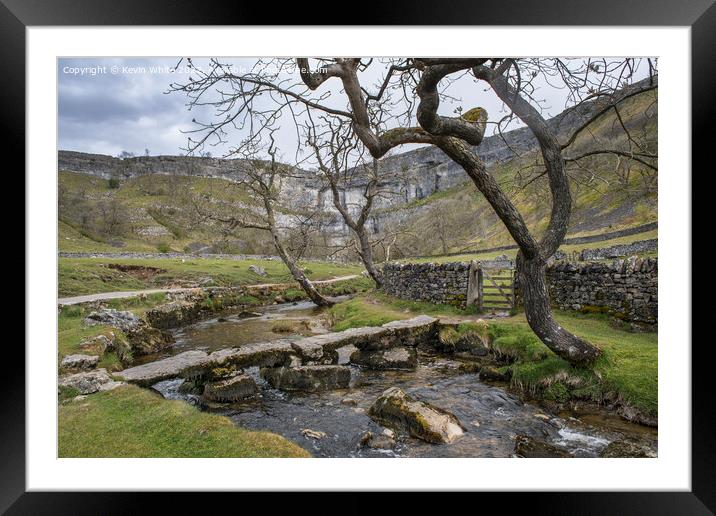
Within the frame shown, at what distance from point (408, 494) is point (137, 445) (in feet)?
9.77

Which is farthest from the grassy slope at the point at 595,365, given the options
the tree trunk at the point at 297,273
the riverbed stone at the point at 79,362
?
the tree trunk at the point at 297,273

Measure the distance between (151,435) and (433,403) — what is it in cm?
357

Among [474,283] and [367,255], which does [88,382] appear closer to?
[474,283]

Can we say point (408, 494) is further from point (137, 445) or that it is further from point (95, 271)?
point (95, 271)

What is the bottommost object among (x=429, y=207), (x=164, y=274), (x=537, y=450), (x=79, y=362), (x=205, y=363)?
(x=537, y=450)

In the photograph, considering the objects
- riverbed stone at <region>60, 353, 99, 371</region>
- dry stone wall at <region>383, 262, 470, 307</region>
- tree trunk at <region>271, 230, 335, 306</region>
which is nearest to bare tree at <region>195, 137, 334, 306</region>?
tree trunk at <region>271, 230, 335, 306</region>

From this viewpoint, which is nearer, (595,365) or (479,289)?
(595,365)

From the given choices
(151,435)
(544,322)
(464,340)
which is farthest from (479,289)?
(151,435)

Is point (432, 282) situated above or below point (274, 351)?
above

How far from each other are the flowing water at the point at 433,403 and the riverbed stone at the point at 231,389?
0.15 meters

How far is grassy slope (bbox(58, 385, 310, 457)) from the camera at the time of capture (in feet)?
11.4

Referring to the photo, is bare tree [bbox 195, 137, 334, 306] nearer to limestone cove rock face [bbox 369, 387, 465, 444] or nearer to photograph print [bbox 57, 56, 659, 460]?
photograph print [bbox 57, 56, 659, 460]
